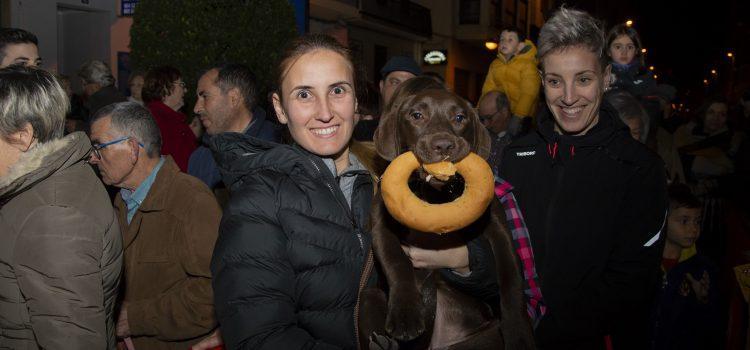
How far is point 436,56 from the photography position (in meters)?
28.4

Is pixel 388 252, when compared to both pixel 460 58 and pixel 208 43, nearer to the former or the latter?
pixel 208 43

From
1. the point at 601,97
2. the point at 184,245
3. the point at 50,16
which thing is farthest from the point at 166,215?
the point at 50,16

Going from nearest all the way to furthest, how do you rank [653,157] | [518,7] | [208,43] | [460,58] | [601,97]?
[653,157]
[601,97]
[208,43]
[460,58]
[518,7]

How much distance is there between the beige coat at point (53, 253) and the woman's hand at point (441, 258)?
4.71 ft

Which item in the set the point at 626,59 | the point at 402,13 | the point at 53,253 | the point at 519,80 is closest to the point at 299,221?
the point at 53,253

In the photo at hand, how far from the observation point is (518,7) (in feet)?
116

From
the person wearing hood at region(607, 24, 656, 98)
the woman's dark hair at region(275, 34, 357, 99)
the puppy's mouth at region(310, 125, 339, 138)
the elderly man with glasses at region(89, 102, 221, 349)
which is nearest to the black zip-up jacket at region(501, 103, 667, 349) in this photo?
the puppy's mouth at region(310, 125, 339, 138)

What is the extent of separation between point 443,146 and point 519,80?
5012 millimetres

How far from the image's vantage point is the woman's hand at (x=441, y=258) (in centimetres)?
235

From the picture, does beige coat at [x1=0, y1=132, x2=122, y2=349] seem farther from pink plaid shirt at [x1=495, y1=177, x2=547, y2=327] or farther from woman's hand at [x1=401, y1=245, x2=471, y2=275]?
pink plaid shirt at [x1=495, y1=177, x2=547, y2=327]

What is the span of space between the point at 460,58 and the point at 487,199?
1205 inches

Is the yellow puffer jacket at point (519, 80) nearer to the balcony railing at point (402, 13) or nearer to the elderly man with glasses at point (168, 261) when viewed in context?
the elderly man with glasses at point (168, 261)

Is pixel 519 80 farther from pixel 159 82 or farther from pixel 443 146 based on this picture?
pixel 443 146

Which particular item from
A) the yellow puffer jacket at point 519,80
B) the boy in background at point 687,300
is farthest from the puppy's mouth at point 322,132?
the yellow puffer jacket at point 519,80
